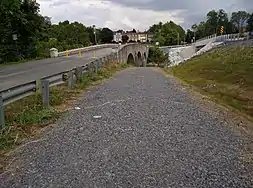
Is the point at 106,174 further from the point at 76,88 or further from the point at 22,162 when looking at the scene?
the point at 76,88

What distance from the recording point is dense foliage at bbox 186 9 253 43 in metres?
155

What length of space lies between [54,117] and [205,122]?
3810 mm

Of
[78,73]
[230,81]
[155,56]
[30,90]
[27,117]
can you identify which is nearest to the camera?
[27,117]

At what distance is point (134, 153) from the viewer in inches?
235

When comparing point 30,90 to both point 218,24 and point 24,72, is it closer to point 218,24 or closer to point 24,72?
point 24,72

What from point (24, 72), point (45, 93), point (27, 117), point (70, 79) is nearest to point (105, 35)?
point (24, 72)

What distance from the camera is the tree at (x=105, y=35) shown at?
14588cm

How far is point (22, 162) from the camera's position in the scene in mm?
5637

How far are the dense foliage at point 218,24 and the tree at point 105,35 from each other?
140 feet

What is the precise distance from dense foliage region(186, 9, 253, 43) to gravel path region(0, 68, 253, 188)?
14453cm

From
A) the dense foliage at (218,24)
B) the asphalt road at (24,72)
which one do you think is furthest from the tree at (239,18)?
the asphalt road at (24,72)

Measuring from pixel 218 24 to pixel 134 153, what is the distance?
160m

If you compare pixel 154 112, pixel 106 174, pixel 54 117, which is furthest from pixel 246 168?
pixel 54 117

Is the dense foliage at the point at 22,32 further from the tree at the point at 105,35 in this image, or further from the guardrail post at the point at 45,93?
the tree at the point at 105,35
